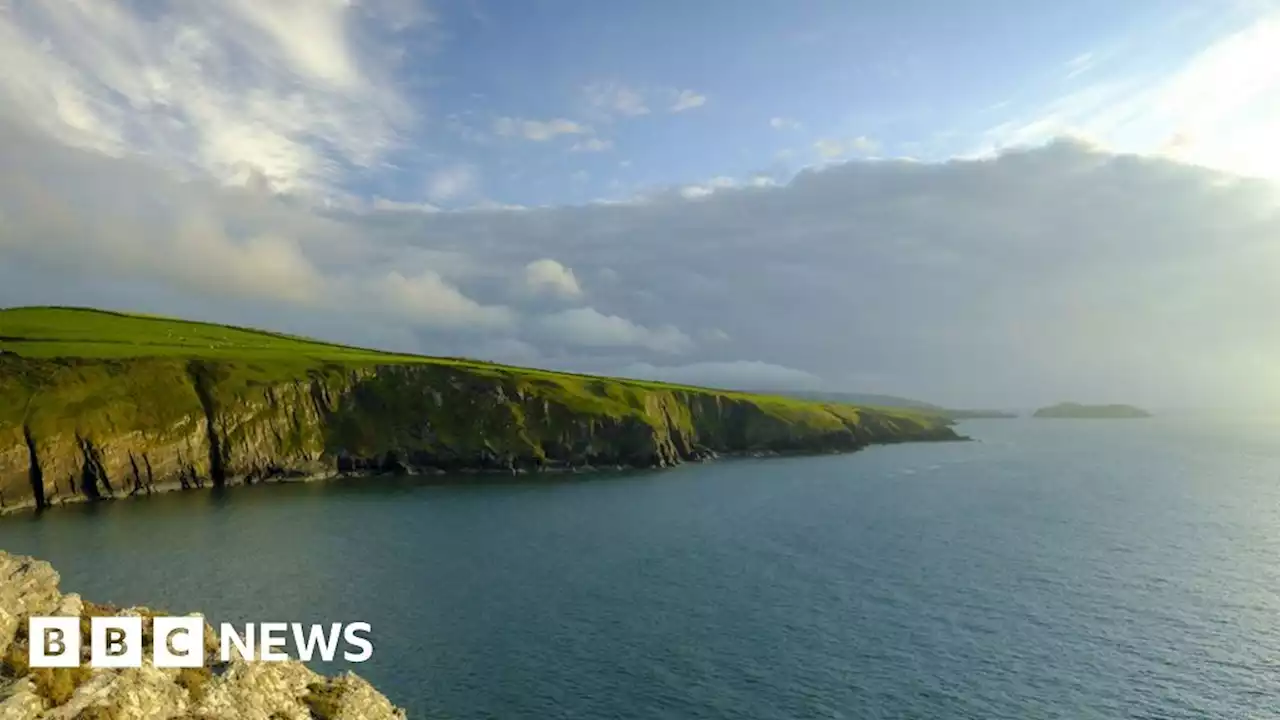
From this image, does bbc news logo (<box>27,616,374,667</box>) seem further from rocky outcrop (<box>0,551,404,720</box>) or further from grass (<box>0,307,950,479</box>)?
grass (<box>0,307,950,479</box>)

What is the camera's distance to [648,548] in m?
99.1

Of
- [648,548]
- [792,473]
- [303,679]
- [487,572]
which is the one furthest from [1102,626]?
[792,473]

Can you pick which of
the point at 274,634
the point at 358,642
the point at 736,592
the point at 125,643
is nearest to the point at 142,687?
the point at 125,643

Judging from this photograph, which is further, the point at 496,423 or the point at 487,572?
the point at 496,423

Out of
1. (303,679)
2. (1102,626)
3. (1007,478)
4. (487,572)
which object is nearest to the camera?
(303,679)

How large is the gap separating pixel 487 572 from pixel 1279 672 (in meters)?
75.3

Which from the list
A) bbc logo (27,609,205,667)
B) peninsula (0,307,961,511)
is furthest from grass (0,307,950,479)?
bbc logo (27,609,205,667)

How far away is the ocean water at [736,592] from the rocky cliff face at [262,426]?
12240 mm

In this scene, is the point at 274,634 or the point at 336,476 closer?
the point at 274,634

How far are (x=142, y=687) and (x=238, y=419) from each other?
14618cm

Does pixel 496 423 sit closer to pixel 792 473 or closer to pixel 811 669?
pixel 792 473

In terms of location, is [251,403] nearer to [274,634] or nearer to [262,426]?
[262,426]

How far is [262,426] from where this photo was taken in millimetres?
160750

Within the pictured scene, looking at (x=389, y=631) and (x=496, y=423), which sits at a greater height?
(x=496, y=423)
